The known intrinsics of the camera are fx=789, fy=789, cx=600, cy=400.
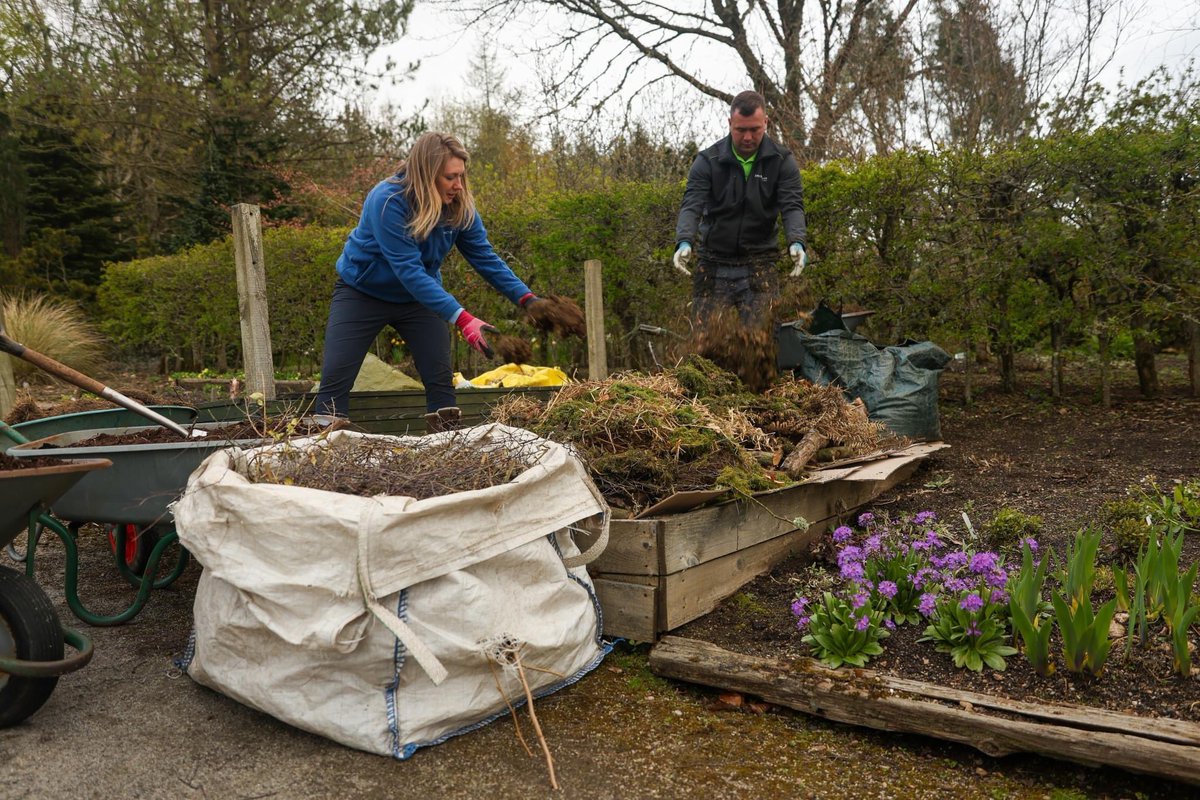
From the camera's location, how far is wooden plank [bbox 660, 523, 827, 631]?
231cm

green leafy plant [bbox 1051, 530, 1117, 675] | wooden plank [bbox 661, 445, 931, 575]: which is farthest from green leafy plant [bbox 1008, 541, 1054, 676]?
wooden plank [bbox 661, 445, 931, 575]

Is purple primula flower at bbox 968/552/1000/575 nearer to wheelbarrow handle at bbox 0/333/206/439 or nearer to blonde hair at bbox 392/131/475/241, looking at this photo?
blonde hair at bbox 392/131/475/241

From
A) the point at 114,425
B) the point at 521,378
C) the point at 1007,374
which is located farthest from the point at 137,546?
the point at 1007,374

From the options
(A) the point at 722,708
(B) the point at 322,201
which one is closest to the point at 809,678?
(A) the point at 722,708

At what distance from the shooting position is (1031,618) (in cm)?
194

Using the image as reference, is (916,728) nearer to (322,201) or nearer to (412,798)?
(412,798)

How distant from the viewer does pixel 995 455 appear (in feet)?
14.3

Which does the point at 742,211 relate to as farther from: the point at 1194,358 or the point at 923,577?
the point at 1194,358

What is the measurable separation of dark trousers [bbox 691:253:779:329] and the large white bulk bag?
2.65m

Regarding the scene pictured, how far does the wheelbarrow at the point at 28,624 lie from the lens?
5.95 feet

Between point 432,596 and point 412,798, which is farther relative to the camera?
point 432,596

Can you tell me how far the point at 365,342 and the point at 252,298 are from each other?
1.07 meters

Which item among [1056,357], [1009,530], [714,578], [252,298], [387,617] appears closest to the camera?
[387,617]

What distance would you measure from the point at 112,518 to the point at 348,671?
1081 mm
